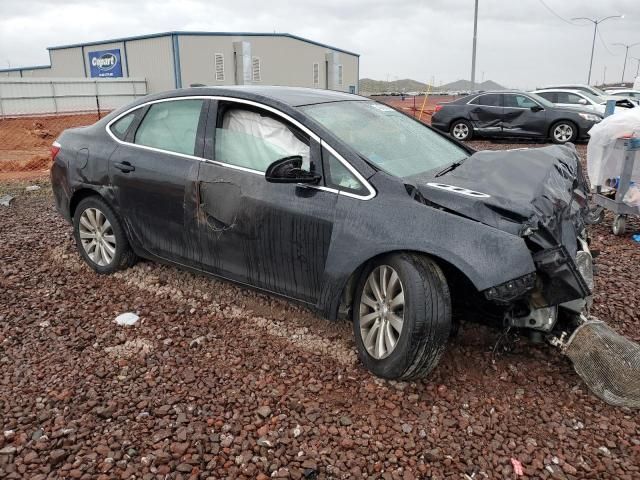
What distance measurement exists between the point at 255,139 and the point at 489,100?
13538 millimetres

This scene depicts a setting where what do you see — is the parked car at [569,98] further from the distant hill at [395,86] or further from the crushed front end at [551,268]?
the distant hill at [395,86]

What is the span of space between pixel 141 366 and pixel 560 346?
8.31 ft

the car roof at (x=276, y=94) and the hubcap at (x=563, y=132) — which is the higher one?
the car roof at (x=276, y=94)

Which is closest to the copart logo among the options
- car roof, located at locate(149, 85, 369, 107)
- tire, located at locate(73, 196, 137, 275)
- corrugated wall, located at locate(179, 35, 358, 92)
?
corrugated wall, located at locate(179, 35, 358, 92)

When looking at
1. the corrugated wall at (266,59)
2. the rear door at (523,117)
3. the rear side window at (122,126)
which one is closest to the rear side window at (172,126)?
the rear side window at (122,126)

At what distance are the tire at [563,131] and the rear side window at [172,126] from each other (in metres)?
13.0

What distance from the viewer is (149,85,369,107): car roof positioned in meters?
3.78

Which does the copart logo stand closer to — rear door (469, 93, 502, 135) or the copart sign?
the copart sign

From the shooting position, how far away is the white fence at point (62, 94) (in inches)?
1035

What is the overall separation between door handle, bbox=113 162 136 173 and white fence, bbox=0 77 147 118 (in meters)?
21.6

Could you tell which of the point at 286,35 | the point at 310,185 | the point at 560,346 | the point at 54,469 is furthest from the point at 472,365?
the point at 286,35

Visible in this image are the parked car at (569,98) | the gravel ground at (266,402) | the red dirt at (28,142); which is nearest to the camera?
the gravel ground at (266,402)

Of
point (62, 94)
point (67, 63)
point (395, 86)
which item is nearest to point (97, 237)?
point (62, 94)

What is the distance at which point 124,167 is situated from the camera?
4.38 meters
